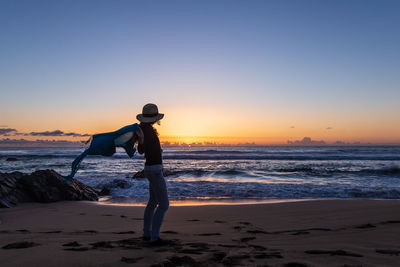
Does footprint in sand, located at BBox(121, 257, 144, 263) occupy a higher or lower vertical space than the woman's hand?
lower

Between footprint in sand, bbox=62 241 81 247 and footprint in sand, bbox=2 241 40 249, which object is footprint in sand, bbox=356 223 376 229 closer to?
footprint in sand, bbox=62 241 81 247

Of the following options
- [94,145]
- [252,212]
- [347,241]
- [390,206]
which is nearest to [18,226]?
[94,145]

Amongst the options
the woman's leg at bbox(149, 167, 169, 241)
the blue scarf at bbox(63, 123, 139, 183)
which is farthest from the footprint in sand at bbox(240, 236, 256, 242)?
the blue scarf at bbox(63, 123, 139, 183)

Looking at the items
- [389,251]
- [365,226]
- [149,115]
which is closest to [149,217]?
[149,115]

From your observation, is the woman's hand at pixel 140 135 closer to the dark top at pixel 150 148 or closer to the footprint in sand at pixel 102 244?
the dark top at pixel 150 148

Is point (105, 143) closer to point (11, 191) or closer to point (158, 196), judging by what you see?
point (158, 196)

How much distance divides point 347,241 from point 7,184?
31.5 feet

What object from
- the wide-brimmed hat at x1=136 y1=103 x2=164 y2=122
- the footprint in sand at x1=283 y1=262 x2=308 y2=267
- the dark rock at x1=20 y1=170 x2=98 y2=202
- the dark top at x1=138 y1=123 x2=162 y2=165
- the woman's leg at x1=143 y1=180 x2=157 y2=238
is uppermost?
the wide-brimmed hat at x1=136 y1=103 x2=164 y2=122

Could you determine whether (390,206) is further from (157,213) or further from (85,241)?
(85,241)

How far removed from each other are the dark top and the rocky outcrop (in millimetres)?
5455

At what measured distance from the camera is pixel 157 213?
4.40 meters

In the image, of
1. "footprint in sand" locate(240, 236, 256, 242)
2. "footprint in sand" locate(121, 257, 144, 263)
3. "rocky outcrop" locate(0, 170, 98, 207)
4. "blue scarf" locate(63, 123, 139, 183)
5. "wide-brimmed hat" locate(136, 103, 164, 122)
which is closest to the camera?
"footprint in sand" locate(121, 257, 144, 263)

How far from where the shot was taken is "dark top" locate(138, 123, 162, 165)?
4.30 meters

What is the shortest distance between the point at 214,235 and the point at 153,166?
1.84m
